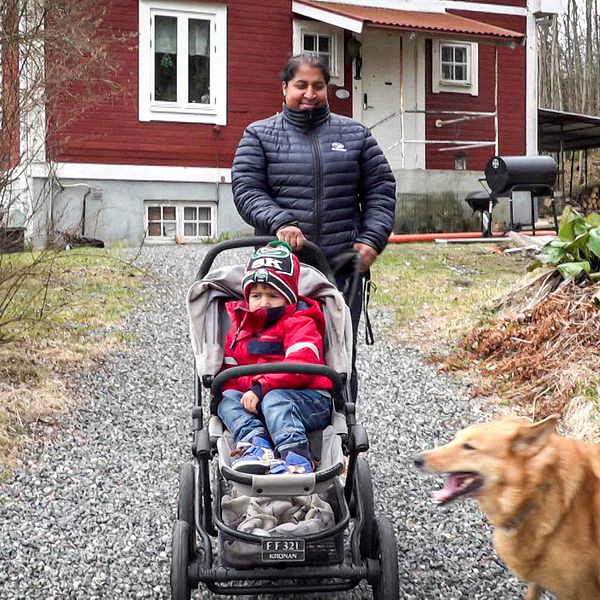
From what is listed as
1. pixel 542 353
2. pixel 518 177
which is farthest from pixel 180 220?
pixel 542 353

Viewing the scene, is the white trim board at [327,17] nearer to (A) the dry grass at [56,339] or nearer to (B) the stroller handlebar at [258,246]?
(A) the dry grass at [56,339]

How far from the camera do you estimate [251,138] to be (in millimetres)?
4379

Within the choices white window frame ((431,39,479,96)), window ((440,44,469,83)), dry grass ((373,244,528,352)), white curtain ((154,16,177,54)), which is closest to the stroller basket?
dry grass ((373,244,528,352))

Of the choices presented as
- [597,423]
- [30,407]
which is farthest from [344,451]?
[30,407]

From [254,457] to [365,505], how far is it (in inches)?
23.4

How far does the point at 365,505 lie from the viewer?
352 centimetres

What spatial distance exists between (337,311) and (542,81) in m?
44.1

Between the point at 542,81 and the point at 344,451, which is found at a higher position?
the point at 542,81

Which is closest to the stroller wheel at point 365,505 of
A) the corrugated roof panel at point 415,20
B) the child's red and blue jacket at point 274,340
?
the child's red and blue jacket at point 274,340

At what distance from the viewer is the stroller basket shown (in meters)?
3.04

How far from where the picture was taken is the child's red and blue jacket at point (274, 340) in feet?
11.6

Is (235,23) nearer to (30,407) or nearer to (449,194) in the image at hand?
(449,194)

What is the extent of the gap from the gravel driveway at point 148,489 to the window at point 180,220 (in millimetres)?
8980

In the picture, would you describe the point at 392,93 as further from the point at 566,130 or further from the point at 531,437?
the point at 531,437
